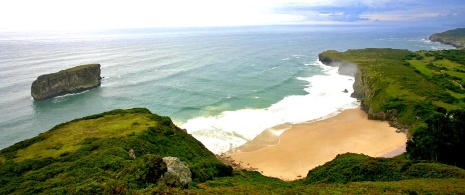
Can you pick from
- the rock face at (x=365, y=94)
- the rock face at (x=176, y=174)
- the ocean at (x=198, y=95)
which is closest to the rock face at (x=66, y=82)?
the ocean at (x=198, y=95)

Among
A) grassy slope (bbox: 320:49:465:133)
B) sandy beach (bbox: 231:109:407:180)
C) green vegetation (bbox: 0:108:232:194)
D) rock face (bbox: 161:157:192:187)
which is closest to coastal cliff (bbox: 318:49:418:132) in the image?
grassy slope (bbox: 320:49:465:133)

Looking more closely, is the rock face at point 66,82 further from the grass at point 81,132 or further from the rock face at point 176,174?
the rock face at point 176,174

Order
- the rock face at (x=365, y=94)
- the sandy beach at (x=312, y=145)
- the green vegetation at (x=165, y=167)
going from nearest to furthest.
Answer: the green vegetation at (x=165, y=167) → the sandy beach at (x=312, y=145) → the rock face at (x=365, y=94)

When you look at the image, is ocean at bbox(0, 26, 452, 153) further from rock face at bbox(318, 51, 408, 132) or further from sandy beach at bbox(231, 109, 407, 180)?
sandy beach at bbox(231, 109, 407, 180)

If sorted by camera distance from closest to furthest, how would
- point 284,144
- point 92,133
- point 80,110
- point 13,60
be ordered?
1. point 92,133
2. point 284,144
3. point 80,110
4. point 13,60

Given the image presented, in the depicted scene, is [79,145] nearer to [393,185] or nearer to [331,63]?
[393,185]

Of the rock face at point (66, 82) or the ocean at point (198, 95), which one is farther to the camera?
the rock face at point (66, 82)

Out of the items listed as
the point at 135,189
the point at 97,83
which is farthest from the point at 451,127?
the point at 97,83
